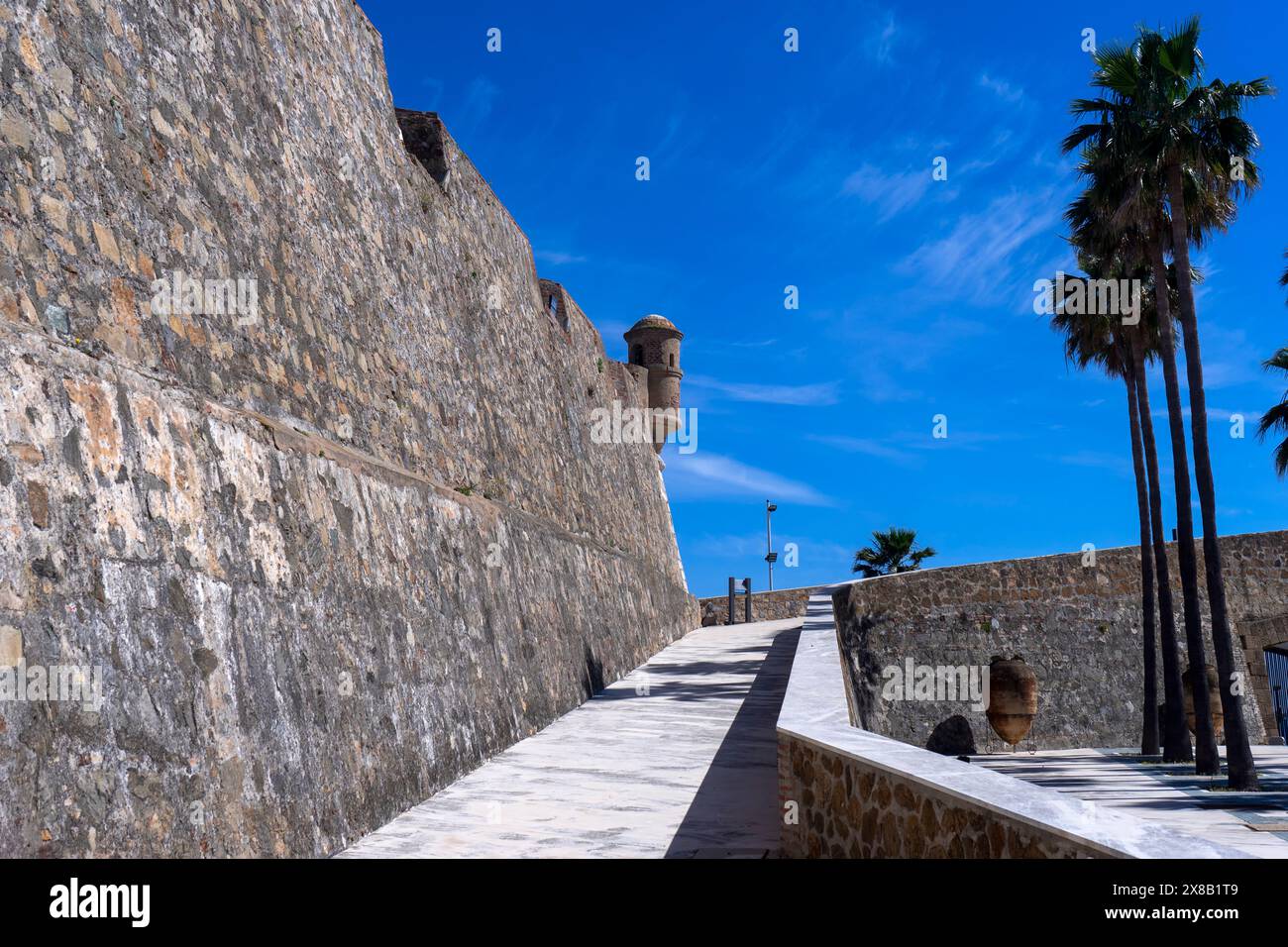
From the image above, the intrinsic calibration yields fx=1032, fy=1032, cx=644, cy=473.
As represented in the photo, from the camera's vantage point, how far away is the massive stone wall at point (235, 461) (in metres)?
4.92

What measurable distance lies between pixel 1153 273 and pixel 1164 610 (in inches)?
301

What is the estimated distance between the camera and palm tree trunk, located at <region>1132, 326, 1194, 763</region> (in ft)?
74.0

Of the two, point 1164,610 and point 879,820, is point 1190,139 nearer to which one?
point 1164,610

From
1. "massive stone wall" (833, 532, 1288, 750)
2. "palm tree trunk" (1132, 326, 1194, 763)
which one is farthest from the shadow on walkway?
"massive stone wall" (833, 532, 1288, 750)

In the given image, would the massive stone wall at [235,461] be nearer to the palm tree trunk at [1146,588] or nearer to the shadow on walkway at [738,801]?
the shadow on walkway at [738,801]

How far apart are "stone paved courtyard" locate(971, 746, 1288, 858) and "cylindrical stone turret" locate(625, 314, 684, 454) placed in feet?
63.8

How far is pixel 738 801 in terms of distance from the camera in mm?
8398

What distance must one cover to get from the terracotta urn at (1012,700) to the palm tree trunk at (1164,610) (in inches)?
187

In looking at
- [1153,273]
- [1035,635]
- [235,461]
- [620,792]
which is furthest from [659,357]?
[235,461]

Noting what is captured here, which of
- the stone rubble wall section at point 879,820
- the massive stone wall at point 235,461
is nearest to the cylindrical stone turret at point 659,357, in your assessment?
the massive stone wall at point 235,461

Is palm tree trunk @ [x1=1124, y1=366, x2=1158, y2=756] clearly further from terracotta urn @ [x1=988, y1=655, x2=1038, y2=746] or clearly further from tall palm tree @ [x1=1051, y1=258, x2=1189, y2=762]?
terracotta urn @ [x1=988, y1=655, x2=1038, y2=746]

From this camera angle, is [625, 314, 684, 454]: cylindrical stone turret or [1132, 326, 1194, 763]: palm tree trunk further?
[625, 314, 684, 454]: cylindrical stone turret
